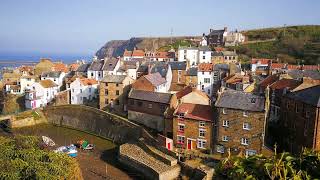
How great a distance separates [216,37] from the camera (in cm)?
11112

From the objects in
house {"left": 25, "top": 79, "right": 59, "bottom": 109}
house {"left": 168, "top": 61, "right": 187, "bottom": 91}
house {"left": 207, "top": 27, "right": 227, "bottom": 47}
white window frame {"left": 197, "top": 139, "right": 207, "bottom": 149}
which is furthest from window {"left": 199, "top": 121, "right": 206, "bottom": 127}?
house {"left": 207, "top": 27, "right": 227, "bottom": 47}

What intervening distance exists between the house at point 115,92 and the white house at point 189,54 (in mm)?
30201

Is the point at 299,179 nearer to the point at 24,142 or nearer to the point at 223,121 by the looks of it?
the point at 24,142

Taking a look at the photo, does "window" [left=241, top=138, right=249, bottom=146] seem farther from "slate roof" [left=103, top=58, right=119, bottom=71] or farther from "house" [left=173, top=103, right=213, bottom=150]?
"slate roof" [left=103, top=58, right=119, bottom=71]

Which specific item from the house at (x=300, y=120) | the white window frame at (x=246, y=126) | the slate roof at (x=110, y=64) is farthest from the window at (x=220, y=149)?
the slate roof at (x=110, y=64)

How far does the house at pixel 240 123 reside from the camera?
115 ft

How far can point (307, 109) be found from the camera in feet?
105

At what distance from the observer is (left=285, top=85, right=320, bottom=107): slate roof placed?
3102 centimetres

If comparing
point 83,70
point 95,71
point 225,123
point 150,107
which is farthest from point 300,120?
point 83,70

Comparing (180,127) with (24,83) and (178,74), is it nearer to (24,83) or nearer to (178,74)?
(178,74)

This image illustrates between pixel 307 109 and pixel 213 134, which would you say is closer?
pixel 307 109

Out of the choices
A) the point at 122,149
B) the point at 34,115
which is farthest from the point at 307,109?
the point at 34,115

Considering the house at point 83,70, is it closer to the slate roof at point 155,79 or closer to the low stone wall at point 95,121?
the low stone wall at point 95,121

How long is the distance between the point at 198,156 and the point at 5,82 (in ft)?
183
